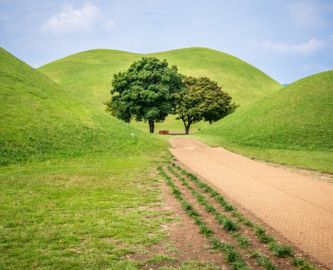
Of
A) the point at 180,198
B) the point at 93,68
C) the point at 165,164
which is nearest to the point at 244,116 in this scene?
the point at 165,164

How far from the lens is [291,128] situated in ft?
127

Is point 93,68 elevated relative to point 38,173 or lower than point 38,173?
elevated

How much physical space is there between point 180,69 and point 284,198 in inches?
4351

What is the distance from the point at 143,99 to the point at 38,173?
129ft

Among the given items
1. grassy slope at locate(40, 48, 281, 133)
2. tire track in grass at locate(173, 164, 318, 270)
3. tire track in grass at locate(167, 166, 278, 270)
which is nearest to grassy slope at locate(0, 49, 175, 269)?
tire track in grass at locate(167, 166, 278, 270)

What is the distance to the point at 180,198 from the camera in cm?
1290

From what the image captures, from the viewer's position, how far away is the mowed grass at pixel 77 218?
7.67 metres

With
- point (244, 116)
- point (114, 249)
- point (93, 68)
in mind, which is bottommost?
point (114, 249)

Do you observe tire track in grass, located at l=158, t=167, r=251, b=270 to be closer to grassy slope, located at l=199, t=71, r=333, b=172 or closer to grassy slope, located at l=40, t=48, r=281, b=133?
grassy slope, located at l=199, t=71, r=333, b=172

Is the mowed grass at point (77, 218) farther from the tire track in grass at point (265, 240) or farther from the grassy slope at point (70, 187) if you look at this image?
the tire track in grass at point (265, 240)

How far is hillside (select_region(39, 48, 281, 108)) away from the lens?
356ft

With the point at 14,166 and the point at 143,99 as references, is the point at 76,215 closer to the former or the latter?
the point at 14,166

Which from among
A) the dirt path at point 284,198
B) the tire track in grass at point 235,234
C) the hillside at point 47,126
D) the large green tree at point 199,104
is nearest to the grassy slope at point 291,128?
the dirt path at point 284,198

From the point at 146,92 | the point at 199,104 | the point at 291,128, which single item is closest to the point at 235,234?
the point at 291,128
